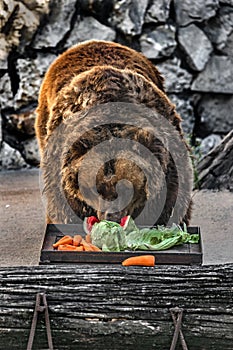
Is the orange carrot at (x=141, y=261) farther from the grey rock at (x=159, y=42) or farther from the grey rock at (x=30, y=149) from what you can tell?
the grey rock at (x=159, y=42)

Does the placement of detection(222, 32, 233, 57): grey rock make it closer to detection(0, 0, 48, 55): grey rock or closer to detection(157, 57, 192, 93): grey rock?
detection(157, 57, 192, 93): grey rock

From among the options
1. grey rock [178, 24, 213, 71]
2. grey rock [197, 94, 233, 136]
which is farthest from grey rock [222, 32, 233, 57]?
grey rock [197, 94, 233, 136]

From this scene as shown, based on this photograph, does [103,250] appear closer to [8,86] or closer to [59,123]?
[59,123]

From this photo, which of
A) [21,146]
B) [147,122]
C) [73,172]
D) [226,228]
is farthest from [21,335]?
[21,146]

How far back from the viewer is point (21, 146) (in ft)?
22.5

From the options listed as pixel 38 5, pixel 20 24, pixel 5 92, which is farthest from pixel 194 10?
pixel 5 92

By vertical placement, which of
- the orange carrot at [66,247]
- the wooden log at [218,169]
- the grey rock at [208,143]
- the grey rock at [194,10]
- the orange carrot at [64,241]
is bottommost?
the grey rock at [208,143]

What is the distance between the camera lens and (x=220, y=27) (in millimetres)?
7031

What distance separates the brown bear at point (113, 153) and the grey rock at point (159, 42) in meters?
3.28

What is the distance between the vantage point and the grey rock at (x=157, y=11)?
688 cm

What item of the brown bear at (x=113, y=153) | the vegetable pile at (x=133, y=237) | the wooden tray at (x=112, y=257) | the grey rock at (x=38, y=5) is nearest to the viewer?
the wooden tray at (x=112, y=257)

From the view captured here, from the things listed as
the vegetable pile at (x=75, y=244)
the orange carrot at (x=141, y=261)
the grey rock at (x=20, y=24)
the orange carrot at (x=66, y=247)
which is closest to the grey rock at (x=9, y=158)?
the grey rock at (x=20, y=24)

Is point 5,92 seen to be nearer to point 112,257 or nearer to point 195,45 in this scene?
point 195,45

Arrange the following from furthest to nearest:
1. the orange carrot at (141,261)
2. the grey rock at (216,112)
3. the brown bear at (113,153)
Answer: the grey rock at (216,112) → the brown bear at (113,153) → the orange carrot at (141,261)
